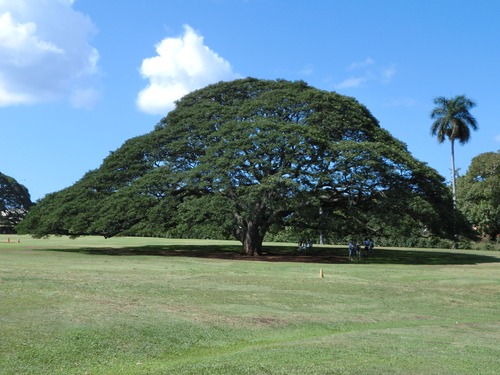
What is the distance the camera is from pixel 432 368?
27.8ft

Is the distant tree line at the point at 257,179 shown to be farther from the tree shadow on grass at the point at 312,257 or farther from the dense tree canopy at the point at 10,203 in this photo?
the dense tree canopy at the point at 10,203

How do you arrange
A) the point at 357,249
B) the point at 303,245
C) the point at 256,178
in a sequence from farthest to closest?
1. the point at 303,245
2. the point at 357,249
3. the point at 256,178

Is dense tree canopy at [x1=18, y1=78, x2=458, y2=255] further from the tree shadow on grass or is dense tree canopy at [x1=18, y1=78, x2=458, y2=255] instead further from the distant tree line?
the tree shadow on grass

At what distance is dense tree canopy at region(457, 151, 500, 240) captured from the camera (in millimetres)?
63312

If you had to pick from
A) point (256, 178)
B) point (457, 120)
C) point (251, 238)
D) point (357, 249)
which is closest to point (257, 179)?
point (256, 178)

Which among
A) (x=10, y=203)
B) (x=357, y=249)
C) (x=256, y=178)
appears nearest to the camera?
(x=256, y=178)

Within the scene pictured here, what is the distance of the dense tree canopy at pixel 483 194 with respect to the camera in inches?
2493

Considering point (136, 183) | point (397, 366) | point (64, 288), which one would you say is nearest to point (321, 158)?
point (136, 183)

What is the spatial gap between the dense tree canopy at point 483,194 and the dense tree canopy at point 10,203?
8119 cm

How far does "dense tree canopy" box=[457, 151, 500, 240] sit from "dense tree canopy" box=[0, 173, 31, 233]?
266 feet

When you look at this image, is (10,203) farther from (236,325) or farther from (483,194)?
(236,325)

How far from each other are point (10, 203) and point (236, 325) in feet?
336

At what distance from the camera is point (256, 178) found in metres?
36.1

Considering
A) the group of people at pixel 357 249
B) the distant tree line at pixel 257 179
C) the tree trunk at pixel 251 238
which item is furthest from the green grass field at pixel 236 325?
the tree trunk at pixel 251 238
